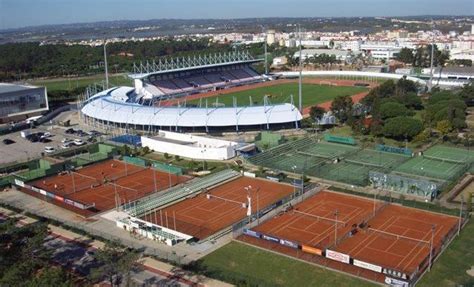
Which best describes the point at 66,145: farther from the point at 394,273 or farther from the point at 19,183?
the point at 394,273

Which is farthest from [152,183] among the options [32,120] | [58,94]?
[58,94]

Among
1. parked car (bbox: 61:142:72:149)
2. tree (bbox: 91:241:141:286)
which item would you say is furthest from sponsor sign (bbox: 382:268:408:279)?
parked car (bbox: 61:142:72:149)

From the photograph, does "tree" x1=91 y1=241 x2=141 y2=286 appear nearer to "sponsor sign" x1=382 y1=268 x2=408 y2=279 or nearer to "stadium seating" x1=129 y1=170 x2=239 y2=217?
"stadium seating" x1=129 y1=170 x2=239 y2=217

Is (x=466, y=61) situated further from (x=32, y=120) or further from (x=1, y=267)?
(x=1, y=267)

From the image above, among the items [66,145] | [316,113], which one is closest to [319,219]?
[316,113]

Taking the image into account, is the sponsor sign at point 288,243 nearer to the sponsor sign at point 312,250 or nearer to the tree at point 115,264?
the sponsor sign at point 312,250

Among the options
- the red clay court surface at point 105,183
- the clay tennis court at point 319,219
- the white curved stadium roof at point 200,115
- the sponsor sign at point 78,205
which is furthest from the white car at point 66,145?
the clay tennis court at point 319,219
